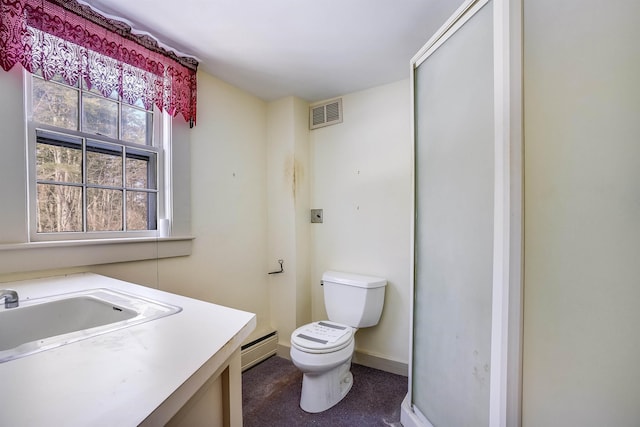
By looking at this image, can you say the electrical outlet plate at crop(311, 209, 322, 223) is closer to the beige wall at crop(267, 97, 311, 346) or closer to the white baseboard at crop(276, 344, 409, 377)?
the beige wall at crop(267, 97, 311, 346)

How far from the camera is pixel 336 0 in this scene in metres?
1.27

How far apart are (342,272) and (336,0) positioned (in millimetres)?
1733

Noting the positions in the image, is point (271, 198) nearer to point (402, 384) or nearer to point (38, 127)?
point (38, 127)

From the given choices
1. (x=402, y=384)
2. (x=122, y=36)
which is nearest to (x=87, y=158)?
(x=122, y=36)

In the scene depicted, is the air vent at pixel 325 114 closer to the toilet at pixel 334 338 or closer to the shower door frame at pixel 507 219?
the toilet at pixel 334 338

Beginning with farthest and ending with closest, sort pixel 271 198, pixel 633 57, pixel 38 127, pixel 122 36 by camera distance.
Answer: pixel 271 198, pixel 122 36, pixel 38 127, pixel 633 57

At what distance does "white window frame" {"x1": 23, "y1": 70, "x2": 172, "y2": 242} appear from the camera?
3.96 ft

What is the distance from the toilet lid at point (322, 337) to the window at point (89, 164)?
1120 millimetres

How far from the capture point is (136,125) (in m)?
1.62

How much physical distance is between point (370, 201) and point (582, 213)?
1.42 metres

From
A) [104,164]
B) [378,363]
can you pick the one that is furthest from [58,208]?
[378,363]

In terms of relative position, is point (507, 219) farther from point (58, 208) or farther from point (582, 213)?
point (58, 208)

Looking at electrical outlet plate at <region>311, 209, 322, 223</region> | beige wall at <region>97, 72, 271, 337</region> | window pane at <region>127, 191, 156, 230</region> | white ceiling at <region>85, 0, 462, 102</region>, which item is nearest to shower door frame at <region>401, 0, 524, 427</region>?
white ceiling at <region>85, 0, 462, 102</region>

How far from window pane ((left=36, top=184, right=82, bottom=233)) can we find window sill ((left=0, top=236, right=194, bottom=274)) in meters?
0.13
